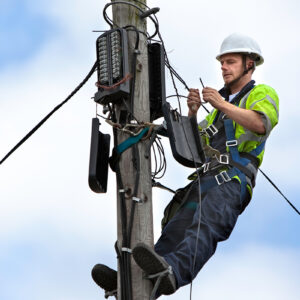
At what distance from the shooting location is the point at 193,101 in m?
7.55

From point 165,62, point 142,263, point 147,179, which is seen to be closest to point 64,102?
point 165,62

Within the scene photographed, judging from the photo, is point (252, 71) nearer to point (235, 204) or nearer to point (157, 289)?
point (235, 204)

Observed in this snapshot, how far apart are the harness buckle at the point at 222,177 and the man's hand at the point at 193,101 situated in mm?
756

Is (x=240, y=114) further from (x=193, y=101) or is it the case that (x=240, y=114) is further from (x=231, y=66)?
(x=231, y=66)

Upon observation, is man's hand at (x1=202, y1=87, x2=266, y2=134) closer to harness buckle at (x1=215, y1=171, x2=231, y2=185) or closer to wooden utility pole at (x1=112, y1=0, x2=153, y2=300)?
harness buckle at (x1=215, y1=171, x2=231, y2=185)

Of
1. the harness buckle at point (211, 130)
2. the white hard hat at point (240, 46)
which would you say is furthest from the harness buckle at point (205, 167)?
the white hard hat at point (240, 46)

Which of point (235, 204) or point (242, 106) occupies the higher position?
point (242, 106)

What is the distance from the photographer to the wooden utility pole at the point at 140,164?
6.54 meters

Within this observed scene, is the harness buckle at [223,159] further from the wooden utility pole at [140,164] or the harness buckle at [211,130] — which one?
the wooden utility pole at [140,164]

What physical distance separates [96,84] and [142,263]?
1659mm

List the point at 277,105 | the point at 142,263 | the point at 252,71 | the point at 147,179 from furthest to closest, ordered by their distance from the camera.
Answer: the point at 252,71
the point at 277,105
the point at 147,179
the point at 142,263

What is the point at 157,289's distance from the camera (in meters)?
6.43

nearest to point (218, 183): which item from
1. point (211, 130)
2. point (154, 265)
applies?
point (211, 130)

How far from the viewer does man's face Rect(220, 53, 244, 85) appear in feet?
25.4
